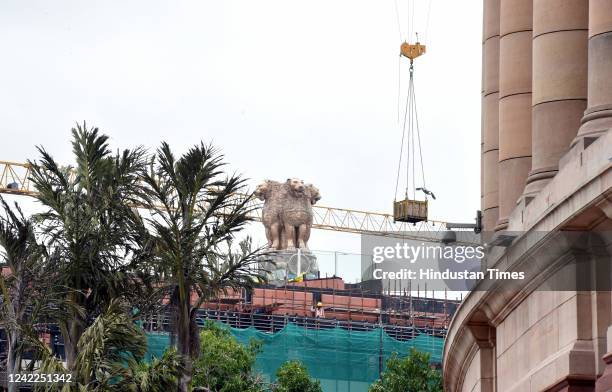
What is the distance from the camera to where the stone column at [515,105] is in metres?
30.0

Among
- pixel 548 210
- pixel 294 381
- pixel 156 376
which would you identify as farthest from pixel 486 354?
pixel 294 381

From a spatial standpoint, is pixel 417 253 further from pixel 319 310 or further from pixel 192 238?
pixel 319 310

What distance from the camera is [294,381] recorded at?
8450 centimetres

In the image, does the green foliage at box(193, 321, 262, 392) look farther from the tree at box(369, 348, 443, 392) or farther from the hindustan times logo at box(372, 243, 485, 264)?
the hindustan times logo at box(372, 243, 485, 264)

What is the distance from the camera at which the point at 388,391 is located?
79188mm

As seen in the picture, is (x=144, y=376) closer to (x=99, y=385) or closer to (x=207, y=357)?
(x=99, y=385)

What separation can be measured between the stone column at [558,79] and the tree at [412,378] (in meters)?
52.7

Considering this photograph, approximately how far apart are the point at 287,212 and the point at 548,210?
116m

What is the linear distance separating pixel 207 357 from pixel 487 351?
4928 cm

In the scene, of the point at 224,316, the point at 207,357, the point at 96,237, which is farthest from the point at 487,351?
the point at 224,316

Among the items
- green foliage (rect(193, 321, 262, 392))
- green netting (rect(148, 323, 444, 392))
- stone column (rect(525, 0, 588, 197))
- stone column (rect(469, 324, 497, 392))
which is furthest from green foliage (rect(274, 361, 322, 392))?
stone column (rect(525, 0, 588, 197))

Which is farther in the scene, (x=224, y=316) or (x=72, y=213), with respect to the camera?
(x=224, y=316)

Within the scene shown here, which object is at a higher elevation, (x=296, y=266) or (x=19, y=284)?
(x=296, y=266)

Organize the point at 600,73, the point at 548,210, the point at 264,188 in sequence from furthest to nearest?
the point at 264,188
the point at 600,73
the point at 548,210
